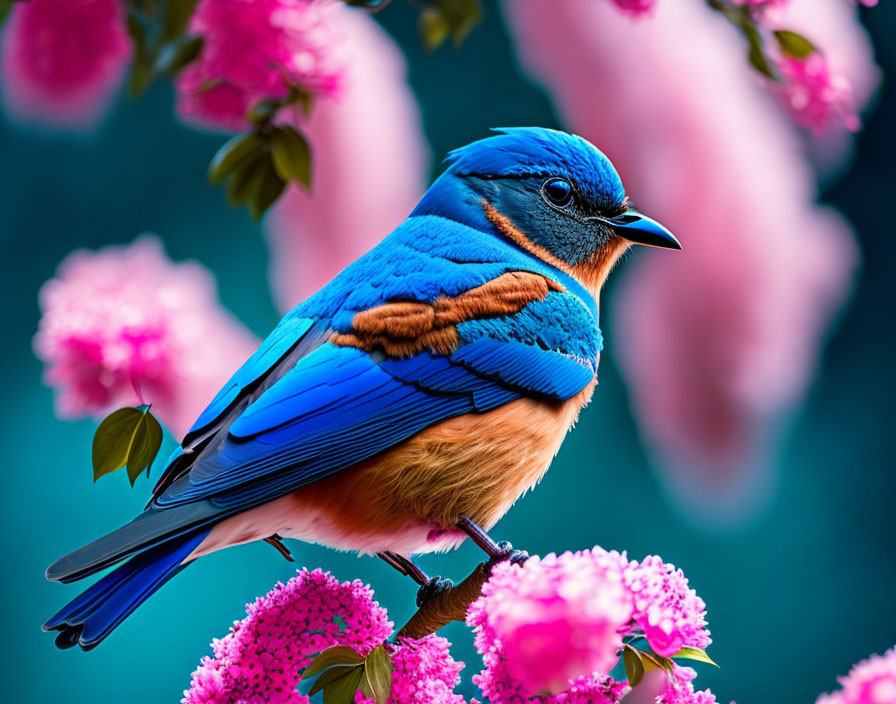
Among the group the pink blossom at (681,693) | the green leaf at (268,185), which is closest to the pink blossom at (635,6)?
the green leaf at (268,185)

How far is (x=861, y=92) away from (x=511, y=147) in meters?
0.60

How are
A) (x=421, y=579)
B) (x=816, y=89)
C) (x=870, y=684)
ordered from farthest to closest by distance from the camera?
1. (x=816, y=89)
2. (x=421, y=579)
3. (x=870, y=684)

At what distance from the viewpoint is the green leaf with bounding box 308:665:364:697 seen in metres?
0.76

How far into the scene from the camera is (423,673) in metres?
0.79

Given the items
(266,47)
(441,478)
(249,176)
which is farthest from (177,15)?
(441,478)

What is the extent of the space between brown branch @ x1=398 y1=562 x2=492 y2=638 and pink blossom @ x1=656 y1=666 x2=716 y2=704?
0.17m

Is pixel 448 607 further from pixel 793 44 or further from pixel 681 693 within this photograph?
pixel 793 44

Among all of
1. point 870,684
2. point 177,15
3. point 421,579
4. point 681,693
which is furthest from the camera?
point 421,579

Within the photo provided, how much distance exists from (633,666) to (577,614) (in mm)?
92

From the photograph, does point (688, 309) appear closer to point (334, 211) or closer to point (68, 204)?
point (334, 211)

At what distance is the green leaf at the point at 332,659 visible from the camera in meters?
0.75

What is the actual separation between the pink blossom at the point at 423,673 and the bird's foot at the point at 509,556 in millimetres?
85

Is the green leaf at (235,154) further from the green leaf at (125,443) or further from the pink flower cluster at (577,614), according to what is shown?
the pink flower cluster at (577,614)

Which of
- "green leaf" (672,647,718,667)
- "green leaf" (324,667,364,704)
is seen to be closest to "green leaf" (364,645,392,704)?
"green leaf" (324,667,364,704)
